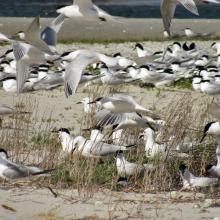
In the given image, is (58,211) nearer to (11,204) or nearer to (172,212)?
(11,204)

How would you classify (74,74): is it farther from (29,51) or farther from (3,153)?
(3,153)

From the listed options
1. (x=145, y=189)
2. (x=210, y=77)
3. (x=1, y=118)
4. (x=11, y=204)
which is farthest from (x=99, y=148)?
(x=210, y=77)

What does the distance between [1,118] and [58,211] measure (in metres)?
3.58

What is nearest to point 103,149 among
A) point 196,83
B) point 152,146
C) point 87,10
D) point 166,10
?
point 152,146

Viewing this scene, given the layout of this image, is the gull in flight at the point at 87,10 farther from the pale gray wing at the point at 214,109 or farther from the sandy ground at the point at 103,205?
the sandy ground at the point at 103,205

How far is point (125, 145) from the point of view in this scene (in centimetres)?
805

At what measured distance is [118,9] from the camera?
2981 centimetres

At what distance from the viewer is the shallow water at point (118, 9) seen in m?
28.1

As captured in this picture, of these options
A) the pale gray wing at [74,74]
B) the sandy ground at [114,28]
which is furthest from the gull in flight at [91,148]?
the sandy ground at [114,28]

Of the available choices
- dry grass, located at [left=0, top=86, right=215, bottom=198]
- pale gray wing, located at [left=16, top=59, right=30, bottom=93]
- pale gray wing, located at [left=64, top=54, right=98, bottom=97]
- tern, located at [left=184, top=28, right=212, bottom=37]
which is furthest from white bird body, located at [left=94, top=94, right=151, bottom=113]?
tern, located at [left=184, top=28, right=212, bottom=37]

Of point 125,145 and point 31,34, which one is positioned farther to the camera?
point 31,34

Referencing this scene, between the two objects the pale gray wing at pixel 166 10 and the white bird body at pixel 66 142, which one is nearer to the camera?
the white bird body at pixel 66 142

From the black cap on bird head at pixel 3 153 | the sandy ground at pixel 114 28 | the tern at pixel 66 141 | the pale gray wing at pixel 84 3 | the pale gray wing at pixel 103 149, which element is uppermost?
the pale gray wing at pixel 84 3

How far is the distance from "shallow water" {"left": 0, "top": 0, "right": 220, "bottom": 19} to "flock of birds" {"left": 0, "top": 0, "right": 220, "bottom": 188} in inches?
470
